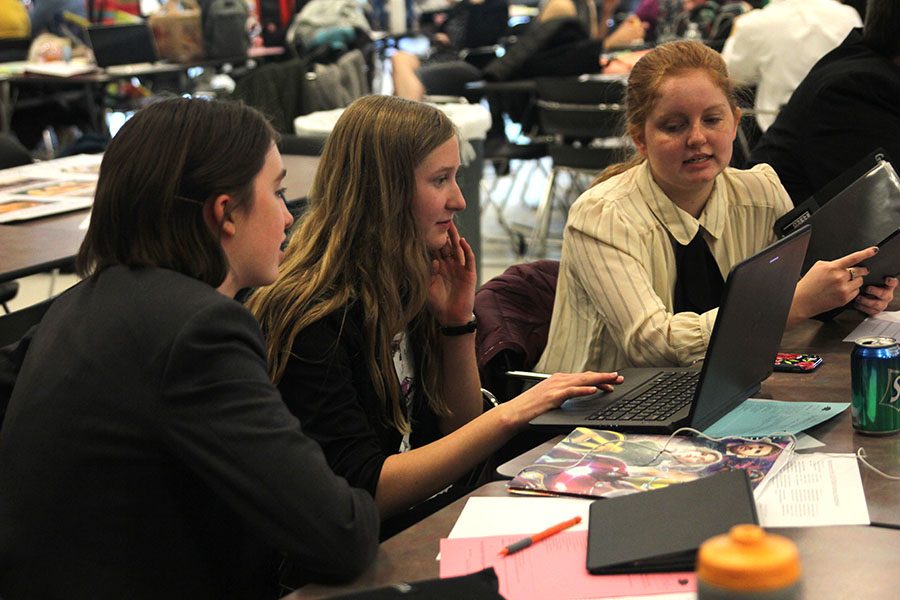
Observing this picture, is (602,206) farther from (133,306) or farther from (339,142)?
(133,306)

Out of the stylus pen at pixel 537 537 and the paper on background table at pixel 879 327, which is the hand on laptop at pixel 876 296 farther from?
the stylus pen at pixel 537 537

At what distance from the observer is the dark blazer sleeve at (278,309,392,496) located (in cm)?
173

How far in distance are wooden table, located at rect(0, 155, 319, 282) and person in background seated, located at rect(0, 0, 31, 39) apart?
5846 millimetres

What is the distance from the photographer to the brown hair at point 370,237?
187cm

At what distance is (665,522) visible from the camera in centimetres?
134

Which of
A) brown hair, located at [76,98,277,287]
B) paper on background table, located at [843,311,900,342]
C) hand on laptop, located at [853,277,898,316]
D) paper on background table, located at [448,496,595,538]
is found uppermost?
brown hair, located at [76,98,277,287]

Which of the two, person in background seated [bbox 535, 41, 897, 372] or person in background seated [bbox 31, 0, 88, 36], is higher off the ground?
person in background seated [bbox 535, 41, 897, 372]

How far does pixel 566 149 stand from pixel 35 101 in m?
3.98

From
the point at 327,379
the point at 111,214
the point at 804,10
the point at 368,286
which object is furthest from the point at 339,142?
the point at 804,10

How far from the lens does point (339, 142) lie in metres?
1.98

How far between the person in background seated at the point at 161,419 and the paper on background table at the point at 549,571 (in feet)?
0.38

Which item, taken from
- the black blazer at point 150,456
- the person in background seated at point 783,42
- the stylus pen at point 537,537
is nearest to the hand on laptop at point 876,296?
the stylus pen at point 537,537

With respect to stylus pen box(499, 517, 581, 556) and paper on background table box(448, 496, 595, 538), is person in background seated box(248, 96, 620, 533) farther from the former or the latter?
stylus pen box(499, 517, 581, 556)

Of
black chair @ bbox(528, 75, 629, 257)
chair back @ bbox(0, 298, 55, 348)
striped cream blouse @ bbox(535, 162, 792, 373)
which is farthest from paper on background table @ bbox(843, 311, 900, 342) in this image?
black chair @ bbox(528, 75, 629, 257)
